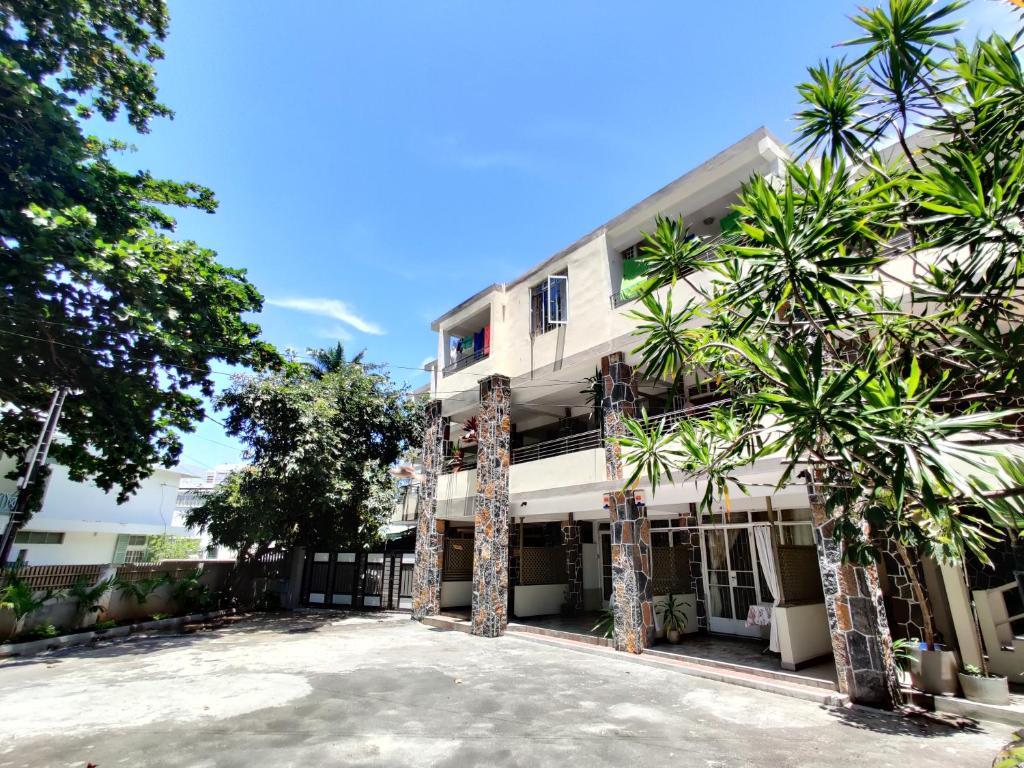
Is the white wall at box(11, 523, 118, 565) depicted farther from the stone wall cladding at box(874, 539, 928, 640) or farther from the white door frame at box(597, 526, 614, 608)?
the stone wall cladding at box(874, 539, 928, 640)

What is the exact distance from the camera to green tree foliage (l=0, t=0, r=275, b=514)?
8.64m

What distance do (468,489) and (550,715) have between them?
8.07 meters

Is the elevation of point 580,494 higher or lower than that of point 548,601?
higher

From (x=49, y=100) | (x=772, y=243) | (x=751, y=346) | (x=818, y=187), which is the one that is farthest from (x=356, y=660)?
(x=49, y=100)

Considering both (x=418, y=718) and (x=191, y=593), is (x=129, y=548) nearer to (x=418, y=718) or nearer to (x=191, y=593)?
(x=191, y=593)

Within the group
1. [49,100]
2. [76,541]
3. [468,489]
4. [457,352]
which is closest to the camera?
[49,100]

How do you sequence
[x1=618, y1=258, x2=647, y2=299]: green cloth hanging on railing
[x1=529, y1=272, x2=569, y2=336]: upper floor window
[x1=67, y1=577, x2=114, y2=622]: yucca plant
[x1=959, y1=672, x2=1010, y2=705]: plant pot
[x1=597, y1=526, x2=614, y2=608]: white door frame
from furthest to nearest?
[x1=597, y1=526, x2=614, y2=608]: white door frame, [x1=529, y1=272, x2=569, y2=336]: upper floor window, [x1=67, y1=577, x2=114, y2=622]: yucca plant, [x1=618, y1=258, x2=647, y2=299]: green cloth hanging on railing, [x1=959, y1=672, x2=1010, y2=705]: plant pot

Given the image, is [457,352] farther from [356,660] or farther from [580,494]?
[356,660]

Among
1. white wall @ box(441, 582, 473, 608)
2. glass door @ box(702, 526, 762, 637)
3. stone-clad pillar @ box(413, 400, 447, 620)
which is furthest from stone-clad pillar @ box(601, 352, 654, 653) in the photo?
white wall @ box(441, 582, 473, 608)

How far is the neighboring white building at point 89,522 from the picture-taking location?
20.4m

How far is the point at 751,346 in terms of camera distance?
4.51 metres

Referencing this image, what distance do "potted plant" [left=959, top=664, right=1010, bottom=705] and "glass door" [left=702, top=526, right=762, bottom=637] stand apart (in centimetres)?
412

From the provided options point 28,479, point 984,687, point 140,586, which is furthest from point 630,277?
point 140,586

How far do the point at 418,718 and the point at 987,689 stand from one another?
6776 mm
